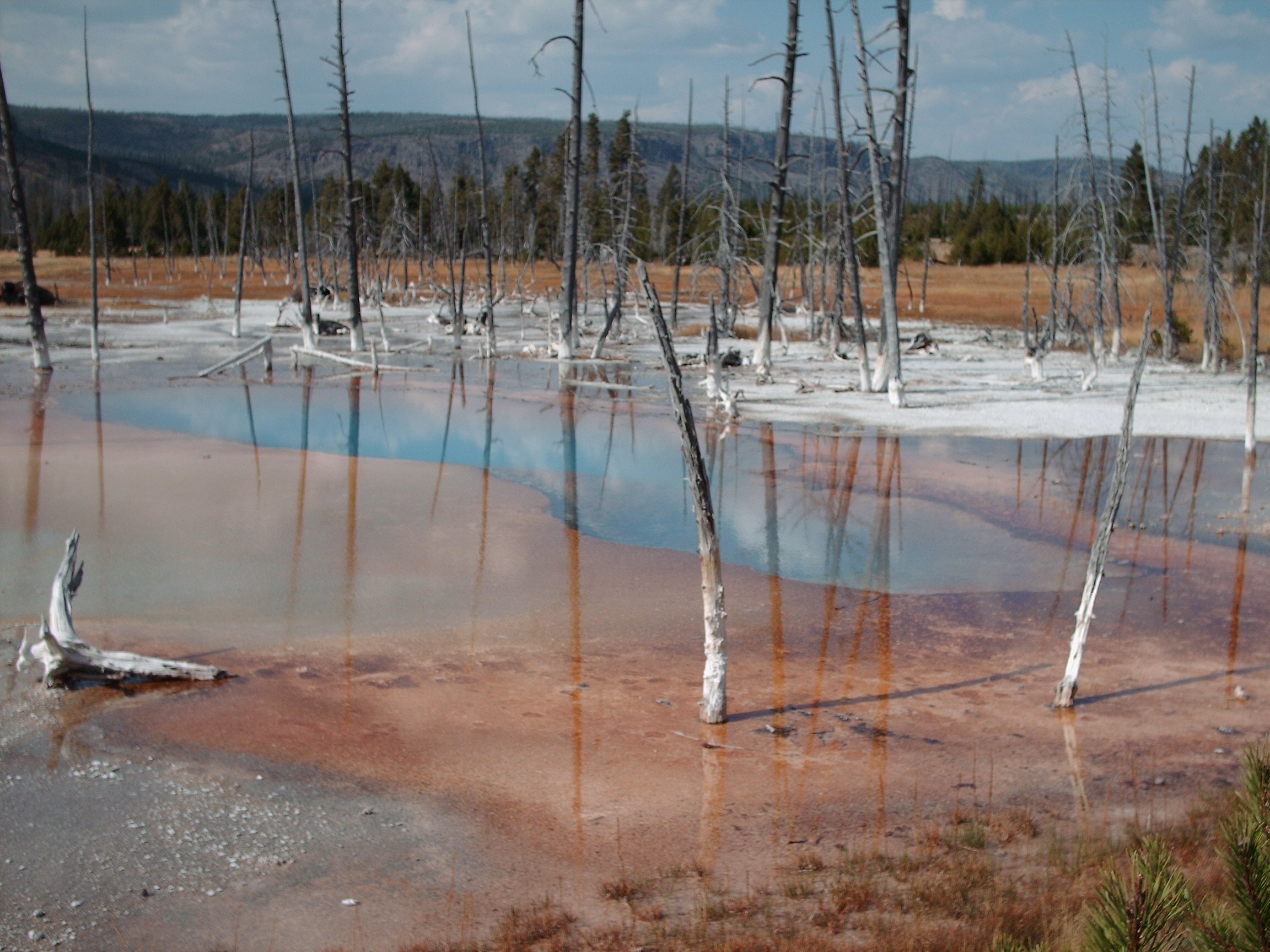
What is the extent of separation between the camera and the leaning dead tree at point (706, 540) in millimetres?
7117

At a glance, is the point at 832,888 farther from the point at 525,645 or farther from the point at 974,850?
the point at 525,645

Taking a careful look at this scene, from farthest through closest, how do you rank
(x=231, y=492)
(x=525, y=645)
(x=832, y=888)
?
(x=231, y=492), (x=525, y=645), (x=832, y=888)

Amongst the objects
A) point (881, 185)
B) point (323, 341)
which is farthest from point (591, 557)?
point (323, 341)

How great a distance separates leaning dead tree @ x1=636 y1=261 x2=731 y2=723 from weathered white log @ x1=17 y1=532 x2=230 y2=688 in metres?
3.66

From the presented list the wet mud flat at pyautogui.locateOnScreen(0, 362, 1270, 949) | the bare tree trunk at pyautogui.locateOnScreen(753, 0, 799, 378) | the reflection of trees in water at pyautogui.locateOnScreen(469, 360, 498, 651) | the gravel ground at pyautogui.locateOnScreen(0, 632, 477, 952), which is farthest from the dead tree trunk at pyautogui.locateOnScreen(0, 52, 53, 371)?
the gravel ground at pyautogui.locateOnScreen(0, 632, 477, 952)

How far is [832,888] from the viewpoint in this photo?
17.4 ft

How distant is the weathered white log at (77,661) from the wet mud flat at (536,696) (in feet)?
0.54

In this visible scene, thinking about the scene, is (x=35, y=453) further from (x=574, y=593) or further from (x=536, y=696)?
(x=536, y=696)

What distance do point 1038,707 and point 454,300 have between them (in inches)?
1181

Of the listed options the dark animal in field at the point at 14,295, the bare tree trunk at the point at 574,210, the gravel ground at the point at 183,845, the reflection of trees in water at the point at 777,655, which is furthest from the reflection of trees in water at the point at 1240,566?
the dark animal in field at the point at 14,295

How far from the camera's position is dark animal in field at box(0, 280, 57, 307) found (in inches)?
1716

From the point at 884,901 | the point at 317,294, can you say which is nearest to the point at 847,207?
the point at 884,901

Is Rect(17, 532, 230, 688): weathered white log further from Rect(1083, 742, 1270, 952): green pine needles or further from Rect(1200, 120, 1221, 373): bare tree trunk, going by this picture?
Rect(1200, 120, 1221, 373): bare tree trunk

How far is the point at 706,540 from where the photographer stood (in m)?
7.19
